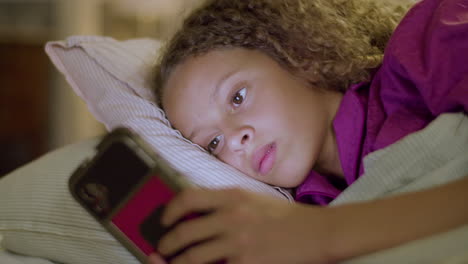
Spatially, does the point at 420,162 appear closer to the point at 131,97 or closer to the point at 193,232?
the point at 193,232

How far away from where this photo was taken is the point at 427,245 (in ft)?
1.38

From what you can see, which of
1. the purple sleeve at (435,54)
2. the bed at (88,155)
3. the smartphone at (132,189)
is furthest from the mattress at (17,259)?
the purple sleeve at (435,54)

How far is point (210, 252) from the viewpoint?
48cm

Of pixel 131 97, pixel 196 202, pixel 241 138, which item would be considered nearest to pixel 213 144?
pixel 241 138

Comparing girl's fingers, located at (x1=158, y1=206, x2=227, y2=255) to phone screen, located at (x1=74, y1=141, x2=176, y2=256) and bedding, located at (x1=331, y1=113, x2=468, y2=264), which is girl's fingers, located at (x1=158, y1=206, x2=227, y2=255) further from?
bedding, located at (x1=331, y1=113, x2=468, y2=264)

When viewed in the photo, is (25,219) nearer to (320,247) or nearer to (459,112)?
(320,247)

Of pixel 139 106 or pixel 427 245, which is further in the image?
pixel 139 106

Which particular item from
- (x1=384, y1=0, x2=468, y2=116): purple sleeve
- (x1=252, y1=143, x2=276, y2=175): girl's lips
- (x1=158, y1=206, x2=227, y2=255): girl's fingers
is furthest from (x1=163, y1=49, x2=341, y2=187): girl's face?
(x1=158, y1=206, x2=227, y2=255): girl's fingers

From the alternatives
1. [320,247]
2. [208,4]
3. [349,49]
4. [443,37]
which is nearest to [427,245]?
[320,247]

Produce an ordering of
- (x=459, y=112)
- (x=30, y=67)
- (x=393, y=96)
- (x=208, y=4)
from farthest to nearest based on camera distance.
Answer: (x=30, y=67) → (x=208, y=4) → (x=393, y=96) → (x=459, y=112)

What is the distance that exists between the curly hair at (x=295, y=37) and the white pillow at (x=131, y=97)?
59 mm

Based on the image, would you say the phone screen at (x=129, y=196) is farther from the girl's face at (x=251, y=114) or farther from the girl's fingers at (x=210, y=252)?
the girl's face at (x=251, y=114)

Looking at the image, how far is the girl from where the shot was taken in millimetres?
458

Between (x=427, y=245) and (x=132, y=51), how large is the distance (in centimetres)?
71
